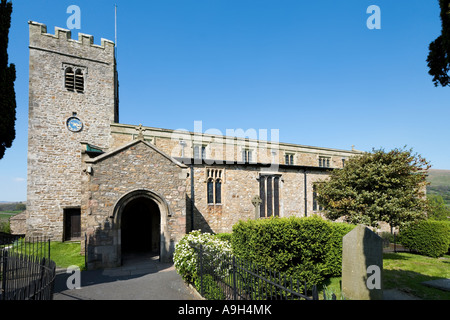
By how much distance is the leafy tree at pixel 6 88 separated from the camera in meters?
11.1

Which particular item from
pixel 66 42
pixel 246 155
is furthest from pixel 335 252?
pixel 66 42

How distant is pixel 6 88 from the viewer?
11.5 metres

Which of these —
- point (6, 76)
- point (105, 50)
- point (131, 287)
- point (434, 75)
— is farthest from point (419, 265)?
point (105, 50)

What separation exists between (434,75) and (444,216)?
33.1 meters

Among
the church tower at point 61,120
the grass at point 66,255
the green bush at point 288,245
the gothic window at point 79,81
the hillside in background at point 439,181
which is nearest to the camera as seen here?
the green bush at point 288,245

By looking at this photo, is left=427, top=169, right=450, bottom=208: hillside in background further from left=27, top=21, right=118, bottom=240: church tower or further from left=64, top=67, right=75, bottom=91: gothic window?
left=64, top=67, right=75, bottom=91: gothic window

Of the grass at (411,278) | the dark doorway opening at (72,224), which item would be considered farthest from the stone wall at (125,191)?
the dark doorway opening at (72,224)

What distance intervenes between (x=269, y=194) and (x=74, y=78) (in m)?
20.6

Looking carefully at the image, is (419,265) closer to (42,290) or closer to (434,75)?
(434,75)

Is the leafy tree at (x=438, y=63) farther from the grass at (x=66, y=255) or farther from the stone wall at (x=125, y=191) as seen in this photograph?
the grass at (x=66, y=255)

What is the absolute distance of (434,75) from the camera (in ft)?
29.5

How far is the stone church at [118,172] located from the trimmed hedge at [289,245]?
4947mm

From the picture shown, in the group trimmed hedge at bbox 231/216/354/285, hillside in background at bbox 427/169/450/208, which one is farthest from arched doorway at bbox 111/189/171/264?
hillside in background at bbox 427/169/450/208
